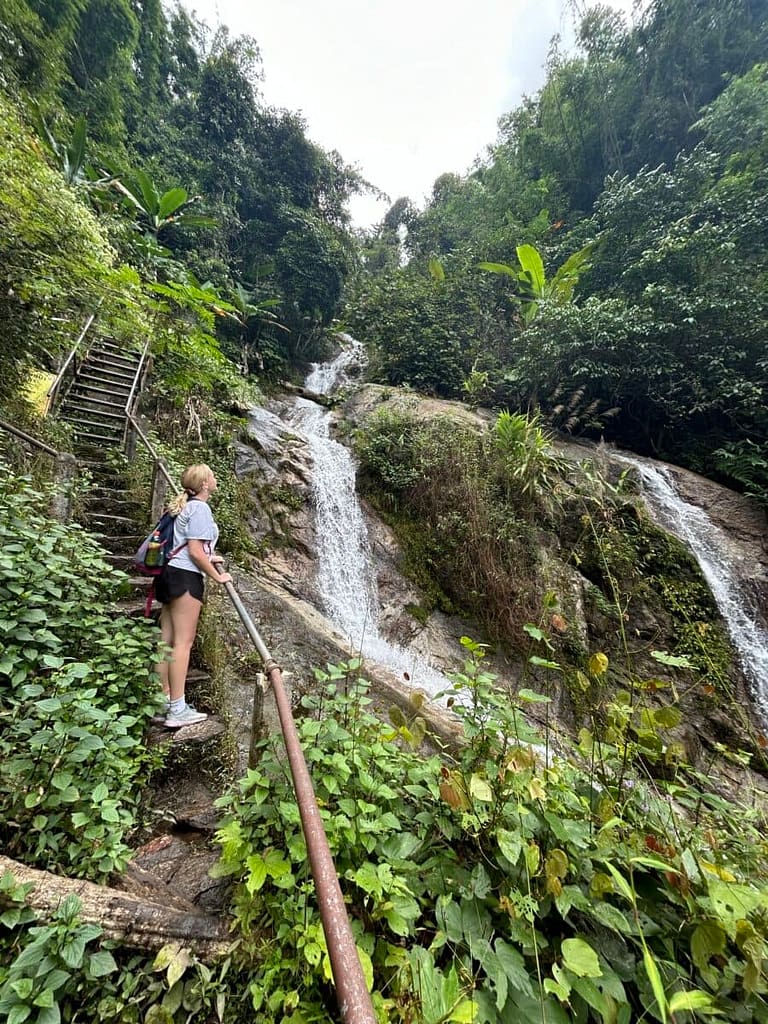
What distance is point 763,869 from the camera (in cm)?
123

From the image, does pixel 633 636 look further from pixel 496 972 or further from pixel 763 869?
pixel 496 972

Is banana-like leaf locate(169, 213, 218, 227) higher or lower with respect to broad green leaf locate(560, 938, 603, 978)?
higher

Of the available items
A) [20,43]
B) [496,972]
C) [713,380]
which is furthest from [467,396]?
[20,43]

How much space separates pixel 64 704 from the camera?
1466 mm

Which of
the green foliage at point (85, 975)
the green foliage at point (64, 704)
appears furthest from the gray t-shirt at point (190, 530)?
the green foliage at point (85, 975)

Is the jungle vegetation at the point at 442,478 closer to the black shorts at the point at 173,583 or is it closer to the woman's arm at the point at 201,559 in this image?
the black shorts at the point at 173,583

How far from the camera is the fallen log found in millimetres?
1147

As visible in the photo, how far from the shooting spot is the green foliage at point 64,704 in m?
1.36

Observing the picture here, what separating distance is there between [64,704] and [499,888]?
64.2 inches

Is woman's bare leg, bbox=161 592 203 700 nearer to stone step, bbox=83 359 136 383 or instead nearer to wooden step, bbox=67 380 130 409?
wooden step, bbox=67 380 130 409

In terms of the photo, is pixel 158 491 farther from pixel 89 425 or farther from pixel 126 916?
pixel 126 916

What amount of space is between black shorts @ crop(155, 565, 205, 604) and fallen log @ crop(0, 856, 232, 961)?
1334 millimetres

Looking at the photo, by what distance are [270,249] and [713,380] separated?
14.3 metres

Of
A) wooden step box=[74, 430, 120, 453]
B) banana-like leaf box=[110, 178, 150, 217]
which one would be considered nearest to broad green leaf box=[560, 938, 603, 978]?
wooden step box=[74, 430, 120, 453]
